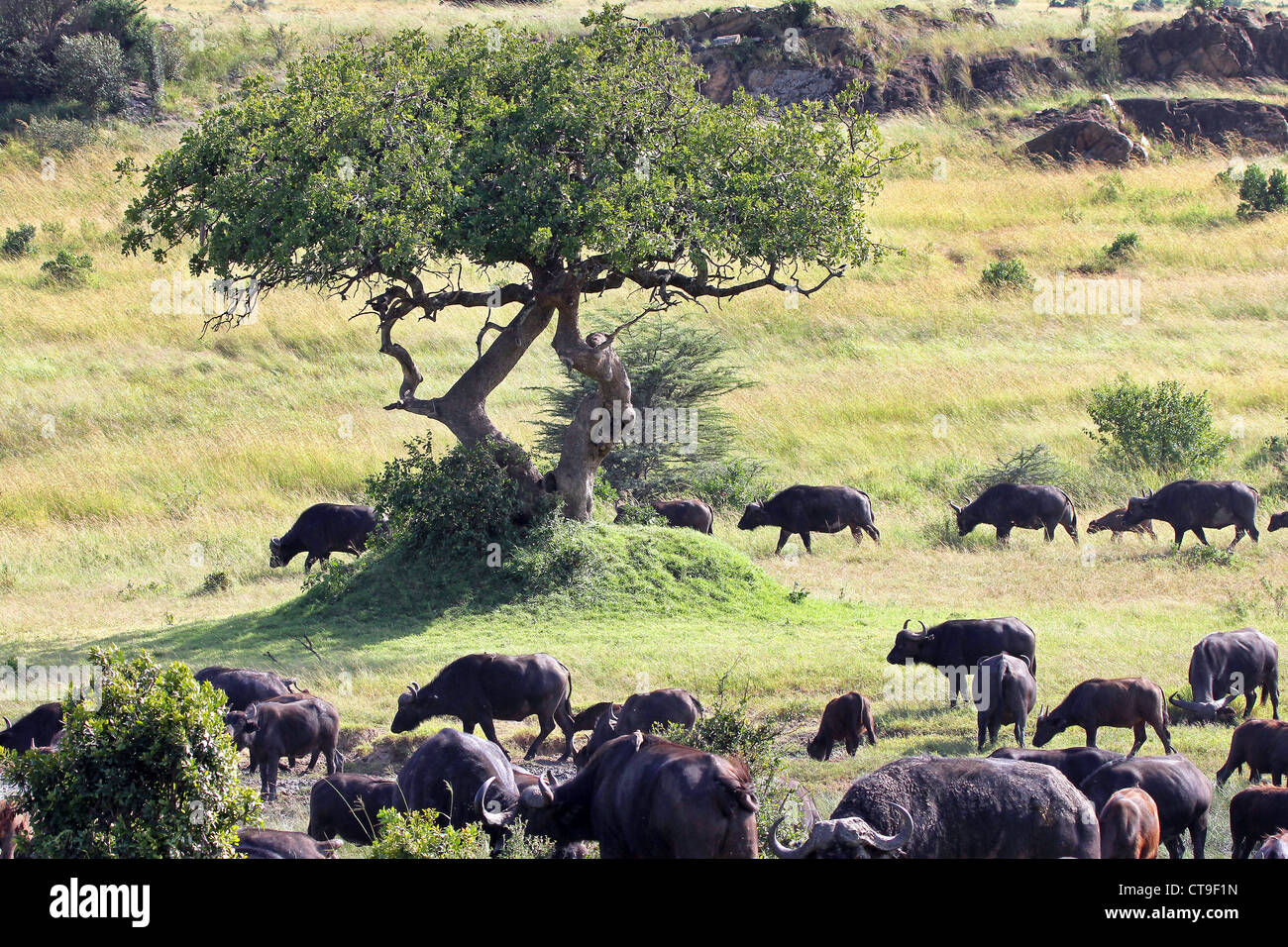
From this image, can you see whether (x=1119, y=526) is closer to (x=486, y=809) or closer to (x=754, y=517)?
(x=754, y=517)

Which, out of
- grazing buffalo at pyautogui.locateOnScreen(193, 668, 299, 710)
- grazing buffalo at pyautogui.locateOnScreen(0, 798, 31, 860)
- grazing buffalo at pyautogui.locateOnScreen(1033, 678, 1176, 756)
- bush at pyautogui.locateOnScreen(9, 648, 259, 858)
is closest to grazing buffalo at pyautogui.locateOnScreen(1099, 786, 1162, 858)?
grazing buffalo at pyautogui.locateOnScreen(1033, 678, 1176, 756)

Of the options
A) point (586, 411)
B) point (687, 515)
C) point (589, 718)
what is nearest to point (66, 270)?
point (687, 515)

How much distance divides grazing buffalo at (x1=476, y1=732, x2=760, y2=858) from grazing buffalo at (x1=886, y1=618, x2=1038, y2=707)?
6.61 m

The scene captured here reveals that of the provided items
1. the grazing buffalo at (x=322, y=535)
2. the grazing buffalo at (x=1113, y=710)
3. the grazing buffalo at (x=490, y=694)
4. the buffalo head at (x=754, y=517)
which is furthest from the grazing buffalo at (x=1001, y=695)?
the grazing buffalo at (x=322, y=535)

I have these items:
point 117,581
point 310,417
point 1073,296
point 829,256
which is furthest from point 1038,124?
point 117,581

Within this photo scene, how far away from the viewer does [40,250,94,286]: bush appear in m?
37.2

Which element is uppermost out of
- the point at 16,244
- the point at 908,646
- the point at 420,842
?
the point at 16,244

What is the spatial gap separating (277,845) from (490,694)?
5.01m

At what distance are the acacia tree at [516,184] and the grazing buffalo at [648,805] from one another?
9.24 metres

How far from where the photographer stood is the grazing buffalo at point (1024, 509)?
24266 mm

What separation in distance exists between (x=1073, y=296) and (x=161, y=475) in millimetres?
27155

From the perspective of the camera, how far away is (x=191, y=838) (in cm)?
823

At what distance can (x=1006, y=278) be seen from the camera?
4209cm

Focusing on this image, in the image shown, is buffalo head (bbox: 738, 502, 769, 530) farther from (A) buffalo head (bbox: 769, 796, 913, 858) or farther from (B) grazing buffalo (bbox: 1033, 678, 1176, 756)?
(A) buffalo head (bbox: 769, 796, 913, 858)
